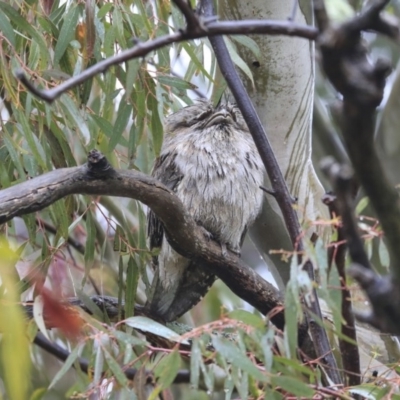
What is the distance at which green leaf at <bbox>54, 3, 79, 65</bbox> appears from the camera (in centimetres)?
186

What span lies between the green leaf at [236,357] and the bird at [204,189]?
0.93 m

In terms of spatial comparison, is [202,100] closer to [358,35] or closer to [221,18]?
[221,18]

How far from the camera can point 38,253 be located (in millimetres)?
2158

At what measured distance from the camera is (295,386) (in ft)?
3.98

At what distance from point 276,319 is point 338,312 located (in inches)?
27.9

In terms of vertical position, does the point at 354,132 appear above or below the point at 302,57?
below

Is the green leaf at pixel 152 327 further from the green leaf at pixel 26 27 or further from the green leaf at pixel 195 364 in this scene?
the green leaf at pixel 26 27

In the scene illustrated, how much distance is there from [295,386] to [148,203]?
21.4 inches

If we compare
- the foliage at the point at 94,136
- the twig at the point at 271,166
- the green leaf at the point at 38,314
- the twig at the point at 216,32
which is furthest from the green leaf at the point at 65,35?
the twig at the point at 216,32

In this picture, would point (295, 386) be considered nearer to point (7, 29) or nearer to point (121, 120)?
point (121, 120)

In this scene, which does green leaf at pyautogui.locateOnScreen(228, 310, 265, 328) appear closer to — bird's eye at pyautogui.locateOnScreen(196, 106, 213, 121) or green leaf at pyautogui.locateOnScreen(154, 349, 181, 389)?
green leaf at pyautogui.locateOnScreen(154, 349, 181, 389)

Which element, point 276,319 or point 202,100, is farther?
point 202,100

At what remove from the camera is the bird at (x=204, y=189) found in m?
2.29

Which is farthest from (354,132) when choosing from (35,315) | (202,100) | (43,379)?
(43,379)
